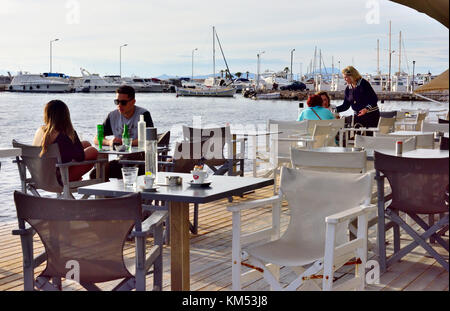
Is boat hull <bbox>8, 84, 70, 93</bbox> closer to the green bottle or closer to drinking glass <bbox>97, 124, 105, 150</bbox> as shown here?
drinking glass <bbox>97, 124, 105, 150</bbox>

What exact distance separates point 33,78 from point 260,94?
3953 centimetres

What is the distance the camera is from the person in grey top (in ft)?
19.2

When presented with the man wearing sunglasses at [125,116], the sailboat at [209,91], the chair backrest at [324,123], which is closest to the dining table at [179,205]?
the man wearing sunglasses at [125,116]

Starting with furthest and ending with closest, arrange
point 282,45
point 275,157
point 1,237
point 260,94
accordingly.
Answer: point 260,94 → point 282,45 → point 275,157 → point 1,237

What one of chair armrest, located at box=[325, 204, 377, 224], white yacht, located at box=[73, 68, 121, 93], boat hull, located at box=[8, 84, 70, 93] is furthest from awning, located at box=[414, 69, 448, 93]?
boat hull, located at box=[8, 84, 70, 93]

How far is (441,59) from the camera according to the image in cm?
181

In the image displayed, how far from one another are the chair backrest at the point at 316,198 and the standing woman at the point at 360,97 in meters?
4.95

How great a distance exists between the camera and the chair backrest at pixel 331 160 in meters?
4.02

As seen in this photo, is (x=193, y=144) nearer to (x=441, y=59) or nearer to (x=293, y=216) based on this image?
(x=293, y=216)

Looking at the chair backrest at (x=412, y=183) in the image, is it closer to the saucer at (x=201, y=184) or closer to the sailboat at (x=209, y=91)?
the saucer at (x=201, y=184)

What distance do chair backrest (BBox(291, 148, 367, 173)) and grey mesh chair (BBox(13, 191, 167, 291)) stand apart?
71.8 inches

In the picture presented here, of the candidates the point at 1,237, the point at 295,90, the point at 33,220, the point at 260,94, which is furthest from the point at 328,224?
the point at 295,90

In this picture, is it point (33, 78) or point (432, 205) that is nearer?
point (432, 205)

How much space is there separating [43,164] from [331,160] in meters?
2.28
